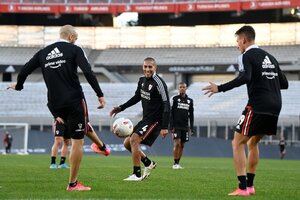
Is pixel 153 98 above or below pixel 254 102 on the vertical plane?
below

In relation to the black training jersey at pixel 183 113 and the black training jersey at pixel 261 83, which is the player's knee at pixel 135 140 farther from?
the black training jersey at pixel 183 113

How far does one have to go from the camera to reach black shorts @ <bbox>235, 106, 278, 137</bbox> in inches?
371

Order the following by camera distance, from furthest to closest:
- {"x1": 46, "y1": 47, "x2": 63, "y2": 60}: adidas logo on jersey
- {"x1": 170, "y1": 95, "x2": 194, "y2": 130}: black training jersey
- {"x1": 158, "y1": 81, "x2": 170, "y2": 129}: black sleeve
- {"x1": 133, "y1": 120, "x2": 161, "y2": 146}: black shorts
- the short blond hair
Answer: {"x1": 170, "y1": 95, "x2": 194, "y2": 130}: black training jersey
{"x1": 133, "y1": 120, "x2": 161, "y2": 146}: black shorts
{"x1": 158, "y1": 81, "x2": 170, "y2": 129}: black sleeve
the short blond hair
{"x1": 46, "y1": 47, "x2": 63, "y2": 60}: adidas logo on jersey

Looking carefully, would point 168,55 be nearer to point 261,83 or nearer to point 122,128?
point 122,128

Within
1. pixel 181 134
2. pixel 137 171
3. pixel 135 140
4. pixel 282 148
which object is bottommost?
pixel 282 148

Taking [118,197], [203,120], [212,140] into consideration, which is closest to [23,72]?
[118,197]

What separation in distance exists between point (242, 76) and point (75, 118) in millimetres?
2139

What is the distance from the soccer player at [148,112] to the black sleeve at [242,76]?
10.3ft

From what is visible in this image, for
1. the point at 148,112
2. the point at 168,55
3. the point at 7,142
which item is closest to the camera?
the point at 148,112

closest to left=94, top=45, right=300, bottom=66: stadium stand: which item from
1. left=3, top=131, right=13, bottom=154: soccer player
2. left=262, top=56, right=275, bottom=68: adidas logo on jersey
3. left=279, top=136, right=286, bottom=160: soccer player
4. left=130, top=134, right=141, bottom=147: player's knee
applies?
left=279, top=136, right=286, bottom=160: soccer player

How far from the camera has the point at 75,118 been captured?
959 centimetres

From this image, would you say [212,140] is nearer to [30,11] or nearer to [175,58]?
[175,58]

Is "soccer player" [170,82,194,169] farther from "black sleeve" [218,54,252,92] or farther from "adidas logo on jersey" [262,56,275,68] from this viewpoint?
"black sleeve" [218,54,252,92]

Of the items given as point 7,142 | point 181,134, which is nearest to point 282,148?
point 7,142
